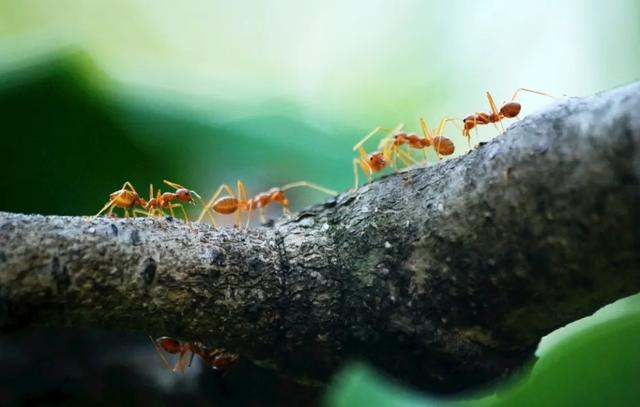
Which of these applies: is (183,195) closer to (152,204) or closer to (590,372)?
(152,204)

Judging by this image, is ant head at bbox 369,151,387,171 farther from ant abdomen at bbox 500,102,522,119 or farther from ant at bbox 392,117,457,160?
ant abdomen at bbox 500,102,522,119

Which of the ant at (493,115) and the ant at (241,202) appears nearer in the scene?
the ant at (493,115)

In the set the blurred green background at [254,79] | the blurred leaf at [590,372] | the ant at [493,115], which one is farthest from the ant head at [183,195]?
the blurred leaf at [590,372]

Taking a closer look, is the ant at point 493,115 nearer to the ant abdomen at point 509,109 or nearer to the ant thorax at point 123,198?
the ant abdomen at point 509,109

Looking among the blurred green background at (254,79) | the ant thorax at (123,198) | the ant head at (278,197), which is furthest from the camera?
the ant head at (278,197)

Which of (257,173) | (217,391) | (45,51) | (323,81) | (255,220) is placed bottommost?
(217,391)

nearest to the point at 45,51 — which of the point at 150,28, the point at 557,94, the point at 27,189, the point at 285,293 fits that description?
the point at 27,189

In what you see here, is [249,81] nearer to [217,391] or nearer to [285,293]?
[217,391]
